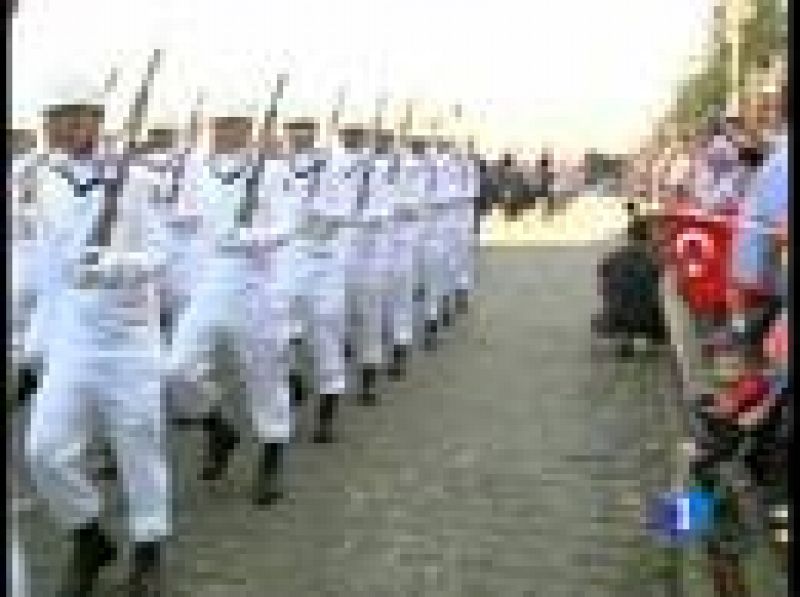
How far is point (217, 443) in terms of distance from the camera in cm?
910

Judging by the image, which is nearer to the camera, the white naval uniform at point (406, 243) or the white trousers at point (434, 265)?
the white naval uniform at point (406, 243)

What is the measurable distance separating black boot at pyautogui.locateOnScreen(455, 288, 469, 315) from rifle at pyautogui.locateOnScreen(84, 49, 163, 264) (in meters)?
10.4

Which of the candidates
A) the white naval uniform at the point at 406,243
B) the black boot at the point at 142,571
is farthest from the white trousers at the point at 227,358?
the white naval uniform at the point at 406,243

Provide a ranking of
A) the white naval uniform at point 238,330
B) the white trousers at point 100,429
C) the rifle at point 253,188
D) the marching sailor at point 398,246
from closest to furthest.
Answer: the white trousers at point 100,429 → the white naval uniform at point 238,330 → the rifle at point 253,188 → the marching sailor at point 398,246

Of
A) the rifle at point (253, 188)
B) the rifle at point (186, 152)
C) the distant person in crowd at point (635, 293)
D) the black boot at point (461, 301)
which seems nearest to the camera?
the rifle at point (186, 152)

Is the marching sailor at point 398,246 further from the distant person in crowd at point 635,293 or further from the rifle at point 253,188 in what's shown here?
the rifle at point 253,188

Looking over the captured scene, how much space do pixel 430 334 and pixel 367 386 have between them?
10.8 ft

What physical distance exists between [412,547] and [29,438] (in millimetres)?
2101

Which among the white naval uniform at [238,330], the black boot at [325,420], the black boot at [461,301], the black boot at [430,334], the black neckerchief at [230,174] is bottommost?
the black boot at [325,420]

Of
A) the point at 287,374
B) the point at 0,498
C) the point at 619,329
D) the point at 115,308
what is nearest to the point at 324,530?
the point at 287,374

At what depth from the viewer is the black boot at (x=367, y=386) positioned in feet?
41.0

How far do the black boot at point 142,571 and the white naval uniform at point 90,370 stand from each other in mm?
91

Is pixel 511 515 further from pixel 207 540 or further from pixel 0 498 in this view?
pixel 0 498

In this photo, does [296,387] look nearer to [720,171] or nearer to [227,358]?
[227,358]
